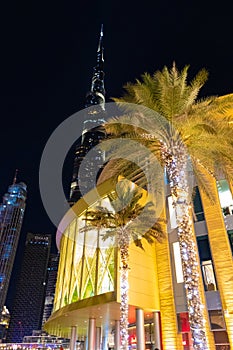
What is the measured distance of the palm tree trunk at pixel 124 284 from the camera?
14.1 metres

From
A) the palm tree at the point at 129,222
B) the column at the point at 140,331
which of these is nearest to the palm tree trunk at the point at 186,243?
the palm tree at the point at 129,222

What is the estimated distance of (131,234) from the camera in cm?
1675

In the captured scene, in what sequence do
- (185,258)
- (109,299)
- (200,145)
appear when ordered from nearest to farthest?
(185,258) < (200,145) < (109,299)

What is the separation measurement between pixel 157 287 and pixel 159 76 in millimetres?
12719

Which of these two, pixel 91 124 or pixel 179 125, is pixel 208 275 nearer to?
pixel 179 125

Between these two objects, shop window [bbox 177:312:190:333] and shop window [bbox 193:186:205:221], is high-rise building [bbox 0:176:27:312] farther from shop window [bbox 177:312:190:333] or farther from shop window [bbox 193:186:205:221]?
shop window [bbox 193:186:205:221]

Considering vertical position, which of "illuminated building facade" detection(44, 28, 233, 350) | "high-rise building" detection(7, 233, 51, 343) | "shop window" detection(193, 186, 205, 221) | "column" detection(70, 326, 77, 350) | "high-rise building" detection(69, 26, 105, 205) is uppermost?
"high-rise building" detection(69, 26, 105, 205)

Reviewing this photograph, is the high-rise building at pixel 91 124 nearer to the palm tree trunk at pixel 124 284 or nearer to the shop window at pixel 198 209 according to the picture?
the shop window at pixel 198 209

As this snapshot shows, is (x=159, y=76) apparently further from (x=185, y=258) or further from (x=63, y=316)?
(x=63, y=316)

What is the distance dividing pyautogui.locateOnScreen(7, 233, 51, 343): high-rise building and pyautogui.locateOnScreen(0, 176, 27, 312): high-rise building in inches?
1082

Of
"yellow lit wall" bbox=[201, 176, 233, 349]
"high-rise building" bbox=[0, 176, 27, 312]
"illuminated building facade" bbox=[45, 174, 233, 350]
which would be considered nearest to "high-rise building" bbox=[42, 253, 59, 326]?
"high-rise building" bbox=[0, 176, 27, 312]

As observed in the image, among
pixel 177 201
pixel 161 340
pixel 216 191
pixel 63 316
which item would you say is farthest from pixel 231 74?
pixel 63 316

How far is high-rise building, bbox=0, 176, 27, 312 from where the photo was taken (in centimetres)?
13462

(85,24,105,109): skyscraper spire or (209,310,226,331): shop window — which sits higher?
(85,24,105,109): skyscraper spire
